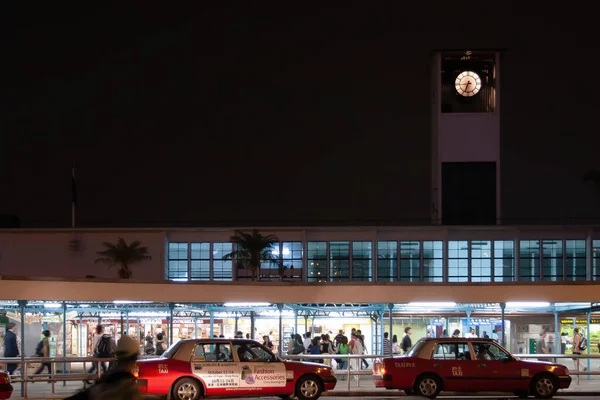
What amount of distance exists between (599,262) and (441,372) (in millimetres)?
39937

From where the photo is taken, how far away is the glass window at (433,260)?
57594mm

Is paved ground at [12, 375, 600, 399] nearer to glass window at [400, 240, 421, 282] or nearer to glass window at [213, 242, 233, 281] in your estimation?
glass window at [400, 240, 421, 282]

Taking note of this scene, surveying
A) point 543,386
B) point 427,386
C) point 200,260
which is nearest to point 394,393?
point 427,386

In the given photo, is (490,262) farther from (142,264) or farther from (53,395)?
(53,395)

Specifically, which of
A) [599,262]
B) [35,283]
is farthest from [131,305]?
[599,262]

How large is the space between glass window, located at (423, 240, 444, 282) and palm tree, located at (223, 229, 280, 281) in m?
9.67

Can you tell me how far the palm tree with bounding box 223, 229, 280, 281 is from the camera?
56.0 meters

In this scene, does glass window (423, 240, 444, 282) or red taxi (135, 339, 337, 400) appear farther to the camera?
glass window (423, 240, 444, 282)

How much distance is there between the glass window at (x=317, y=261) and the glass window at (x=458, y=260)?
817cm

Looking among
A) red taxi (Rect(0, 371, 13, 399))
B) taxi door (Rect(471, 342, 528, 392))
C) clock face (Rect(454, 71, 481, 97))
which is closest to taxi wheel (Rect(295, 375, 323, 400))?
taxi door (Rect(471, 342, 528, 392))

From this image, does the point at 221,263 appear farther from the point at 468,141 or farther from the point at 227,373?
the point at 227,373

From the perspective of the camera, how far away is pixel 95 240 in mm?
58656

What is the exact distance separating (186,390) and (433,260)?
40814 mm

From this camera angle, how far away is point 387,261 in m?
57.8
